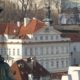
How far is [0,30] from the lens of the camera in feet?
140

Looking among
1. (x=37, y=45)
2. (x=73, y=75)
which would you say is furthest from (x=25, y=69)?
(x=73, y=75)

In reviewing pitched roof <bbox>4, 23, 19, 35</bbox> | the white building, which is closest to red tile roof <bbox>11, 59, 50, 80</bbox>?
the white building

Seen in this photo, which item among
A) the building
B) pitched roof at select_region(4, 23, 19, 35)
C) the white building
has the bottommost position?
the white building

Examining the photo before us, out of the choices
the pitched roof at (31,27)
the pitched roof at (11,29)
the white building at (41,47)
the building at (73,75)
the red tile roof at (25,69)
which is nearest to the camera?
the building at (73,75)

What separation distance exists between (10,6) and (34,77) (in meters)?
42.5

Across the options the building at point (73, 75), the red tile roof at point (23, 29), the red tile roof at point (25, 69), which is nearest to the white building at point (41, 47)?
the red tile roof at point (23, 29)

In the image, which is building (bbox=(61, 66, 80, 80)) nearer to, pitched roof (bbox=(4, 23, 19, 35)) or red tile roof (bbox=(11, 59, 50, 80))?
red tile roof (bbox=(11, 59, 50, 80))

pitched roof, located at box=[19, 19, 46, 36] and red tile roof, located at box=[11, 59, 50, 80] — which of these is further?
pitched roof, located at box=[19, 19, 46, 36]

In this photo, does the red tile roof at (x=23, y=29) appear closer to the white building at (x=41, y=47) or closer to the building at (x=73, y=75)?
the white building at (x=41, y=47)

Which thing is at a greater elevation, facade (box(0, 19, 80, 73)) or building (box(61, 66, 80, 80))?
building (box(61, 66, 80, 80))

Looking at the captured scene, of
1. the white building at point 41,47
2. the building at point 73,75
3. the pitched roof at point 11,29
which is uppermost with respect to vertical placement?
the building at point 73,75

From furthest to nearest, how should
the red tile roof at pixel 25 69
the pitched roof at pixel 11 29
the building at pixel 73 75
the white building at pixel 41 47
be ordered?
the pitched roof at pixel 11 29 < the white building at pixel 41 47 < the red tile roof at pixel 25 69 < the building at pixel 73 75

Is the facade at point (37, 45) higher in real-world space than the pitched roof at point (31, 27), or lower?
lower

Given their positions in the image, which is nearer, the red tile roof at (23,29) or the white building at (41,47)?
the white building at (41,47)
